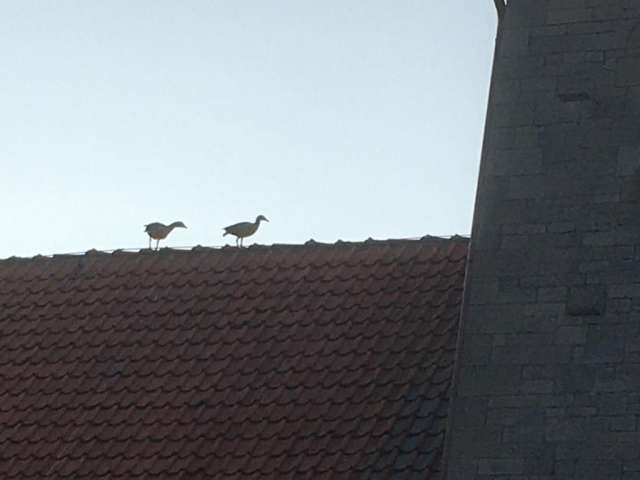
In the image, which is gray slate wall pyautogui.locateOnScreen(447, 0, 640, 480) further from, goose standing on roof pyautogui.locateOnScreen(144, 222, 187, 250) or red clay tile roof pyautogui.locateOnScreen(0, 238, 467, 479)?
goose standing on roof pyautogui.locateOnScreen(144, 222, 187, 250)

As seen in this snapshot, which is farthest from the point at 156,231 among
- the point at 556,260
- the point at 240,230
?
the point at 556,260

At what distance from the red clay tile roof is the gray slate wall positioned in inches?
56.3

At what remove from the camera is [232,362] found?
2047cm

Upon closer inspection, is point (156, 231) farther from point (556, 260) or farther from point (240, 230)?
point (556, 260)

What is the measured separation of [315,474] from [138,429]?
219 cm

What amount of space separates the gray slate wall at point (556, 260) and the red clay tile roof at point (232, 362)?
1431 millimetres

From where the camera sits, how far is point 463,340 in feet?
56.5

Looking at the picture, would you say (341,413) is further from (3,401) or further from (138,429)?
(3,401)

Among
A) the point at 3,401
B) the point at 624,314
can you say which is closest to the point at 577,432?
the point at 624,314

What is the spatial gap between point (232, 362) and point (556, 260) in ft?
14.7

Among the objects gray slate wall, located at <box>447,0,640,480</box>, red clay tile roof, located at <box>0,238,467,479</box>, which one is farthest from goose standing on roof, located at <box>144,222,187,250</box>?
gray slate wall, located at <box>447,0,640,480</box>

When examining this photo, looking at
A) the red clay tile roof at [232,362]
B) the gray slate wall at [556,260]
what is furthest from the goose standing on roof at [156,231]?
the gray slate wall at [556,260]

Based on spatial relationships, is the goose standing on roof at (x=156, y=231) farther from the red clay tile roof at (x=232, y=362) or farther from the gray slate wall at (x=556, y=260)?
the gray slate wall at (x=556, y=260)

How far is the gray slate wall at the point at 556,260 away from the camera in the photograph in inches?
650
